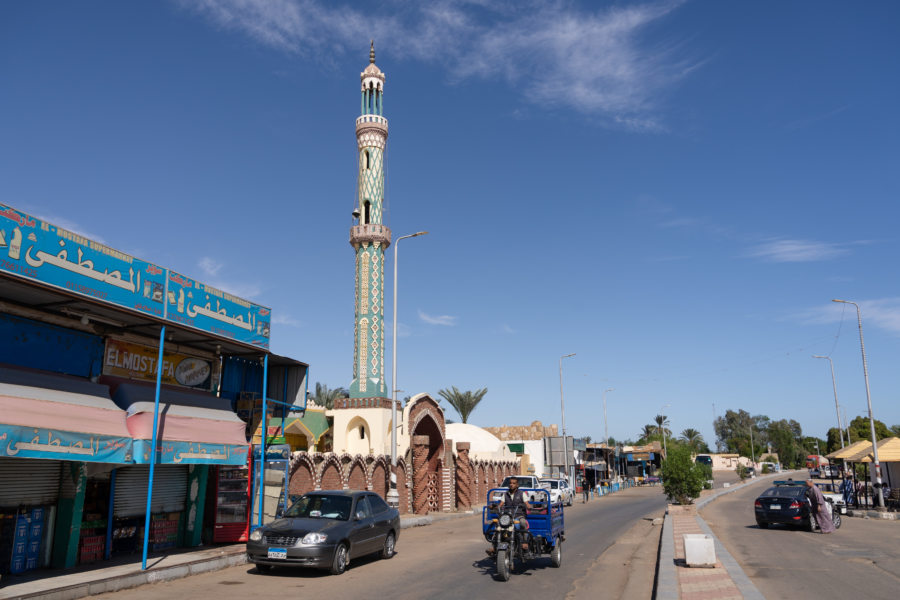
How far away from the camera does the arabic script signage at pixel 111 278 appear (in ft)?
36.7

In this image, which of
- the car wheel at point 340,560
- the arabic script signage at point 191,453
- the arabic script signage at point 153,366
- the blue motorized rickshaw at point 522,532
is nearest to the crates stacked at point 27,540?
the arabic script signage at point 191,453

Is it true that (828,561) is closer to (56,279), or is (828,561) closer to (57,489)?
(57,489)

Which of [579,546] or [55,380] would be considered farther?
[579,546]

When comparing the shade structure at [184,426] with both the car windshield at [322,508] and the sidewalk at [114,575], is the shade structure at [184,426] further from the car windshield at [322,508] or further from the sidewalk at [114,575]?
the car windshield at [322,508]

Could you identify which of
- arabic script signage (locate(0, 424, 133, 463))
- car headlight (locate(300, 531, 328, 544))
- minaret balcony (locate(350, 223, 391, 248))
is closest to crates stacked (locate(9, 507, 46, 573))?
arabic script signage (locate(0, 424, 133, 463))

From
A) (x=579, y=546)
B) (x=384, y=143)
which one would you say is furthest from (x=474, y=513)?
(x=384, y=143)

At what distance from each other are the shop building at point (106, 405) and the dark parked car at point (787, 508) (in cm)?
1612

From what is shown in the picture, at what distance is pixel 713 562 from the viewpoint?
461 inches

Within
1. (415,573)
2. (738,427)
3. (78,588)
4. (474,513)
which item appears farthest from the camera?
(738,427)

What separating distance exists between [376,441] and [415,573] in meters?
21.6

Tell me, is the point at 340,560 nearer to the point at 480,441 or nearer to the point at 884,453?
the point at 884,453

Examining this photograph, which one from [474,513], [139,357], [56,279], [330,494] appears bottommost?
[474,513]

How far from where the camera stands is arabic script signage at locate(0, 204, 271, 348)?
11.2 meters

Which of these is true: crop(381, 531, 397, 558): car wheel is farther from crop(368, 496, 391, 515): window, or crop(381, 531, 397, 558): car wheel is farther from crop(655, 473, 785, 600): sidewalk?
crop(655, 473, 785, 600): sidewalk
